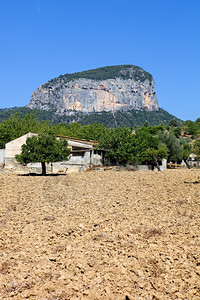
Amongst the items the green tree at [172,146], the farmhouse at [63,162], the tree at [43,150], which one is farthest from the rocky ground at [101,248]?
the green tree at [172,146]

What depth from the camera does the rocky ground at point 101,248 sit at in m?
7.00

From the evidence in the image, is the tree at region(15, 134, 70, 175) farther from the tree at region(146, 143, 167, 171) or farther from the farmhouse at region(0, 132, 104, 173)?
the tree at region(146, 143, 167, 171)

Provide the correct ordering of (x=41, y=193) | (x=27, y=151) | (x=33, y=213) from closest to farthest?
(x=33, y=213) → (x=41, y=193) → (x=27, y=151)

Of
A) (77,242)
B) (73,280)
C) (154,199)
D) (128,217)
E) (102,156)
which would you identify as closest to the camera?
(73,280)

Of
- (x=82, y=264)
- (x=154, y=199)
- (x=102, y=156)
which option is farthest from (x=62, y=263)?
(x=102, y=156)

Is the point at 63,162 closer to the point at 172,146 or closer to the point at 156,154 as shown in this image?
the point at 156,154

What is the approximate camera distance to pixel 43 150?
107ft

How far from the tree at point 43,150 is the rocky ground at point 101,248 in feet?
51.8

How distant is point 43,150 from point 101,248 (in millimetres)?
24199

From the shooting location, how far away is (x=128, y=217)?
12.7 metres

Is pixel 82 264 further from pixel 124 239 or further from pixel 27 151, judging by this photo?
pixel 27 151

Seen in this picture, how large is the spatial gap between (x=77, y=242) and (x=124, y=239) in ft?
4.86

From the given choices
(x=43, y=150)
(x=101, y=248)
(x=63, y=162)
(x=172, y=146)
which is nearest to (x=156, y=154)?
(x=172, y=146)

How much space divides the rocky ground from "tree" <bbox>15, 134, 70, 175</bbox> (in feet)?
51.8
